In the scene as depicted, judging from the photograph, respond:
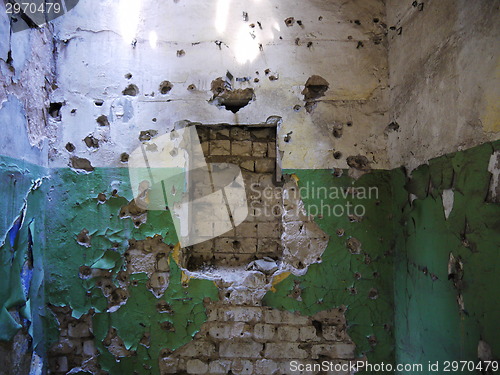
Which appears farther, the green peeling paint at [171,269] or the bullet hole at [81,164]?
the bullet hole at [81,164]

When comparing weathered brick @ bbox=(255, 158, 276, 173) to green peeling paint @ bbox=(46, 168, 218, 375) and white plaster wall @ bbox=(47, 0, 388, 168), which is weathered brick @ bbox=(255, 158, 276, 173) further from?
green peeling paint @ bbox=(46, 168, 218, 375)

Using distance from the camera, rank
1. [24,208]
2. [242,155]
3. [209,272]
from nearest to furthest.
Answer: [24,208] → [209,272] → [242,155]

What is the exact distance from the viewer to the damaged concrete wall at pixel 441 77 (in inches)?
56.9

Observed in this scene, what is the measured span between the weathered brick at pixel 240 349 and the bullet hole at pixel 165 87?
1.82 meters

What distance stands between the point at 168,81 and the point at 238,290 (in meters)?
1.57

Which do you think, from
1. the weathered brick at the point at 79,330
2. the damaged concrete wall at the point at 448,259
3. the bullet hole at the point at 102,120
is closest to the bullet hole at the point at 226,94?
the bullet hole at the point at 102,120

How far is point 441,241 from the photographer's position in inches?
69.8

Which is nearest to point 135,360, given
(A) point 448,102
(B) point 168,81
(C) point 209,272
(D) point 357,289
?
(C) point 209,272

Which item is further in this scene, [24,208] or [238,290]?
[238,290]

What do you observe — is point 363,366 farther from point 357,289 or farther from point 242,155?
point 242,155

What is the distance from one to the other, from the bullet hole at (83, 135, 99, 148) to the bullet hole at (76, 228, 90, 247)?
Answer: 1.95 feet

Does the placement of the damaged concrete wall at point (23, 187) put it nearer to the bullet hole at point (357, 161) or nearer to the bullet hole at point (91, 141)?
the bullet hole at point (91, 141)

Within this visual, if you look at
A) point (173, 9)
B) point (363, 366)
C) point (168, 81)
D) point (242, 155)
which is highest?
point (173, 9)


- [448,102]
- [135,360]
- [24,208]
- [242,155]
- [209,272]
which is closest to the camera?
[448,102]
